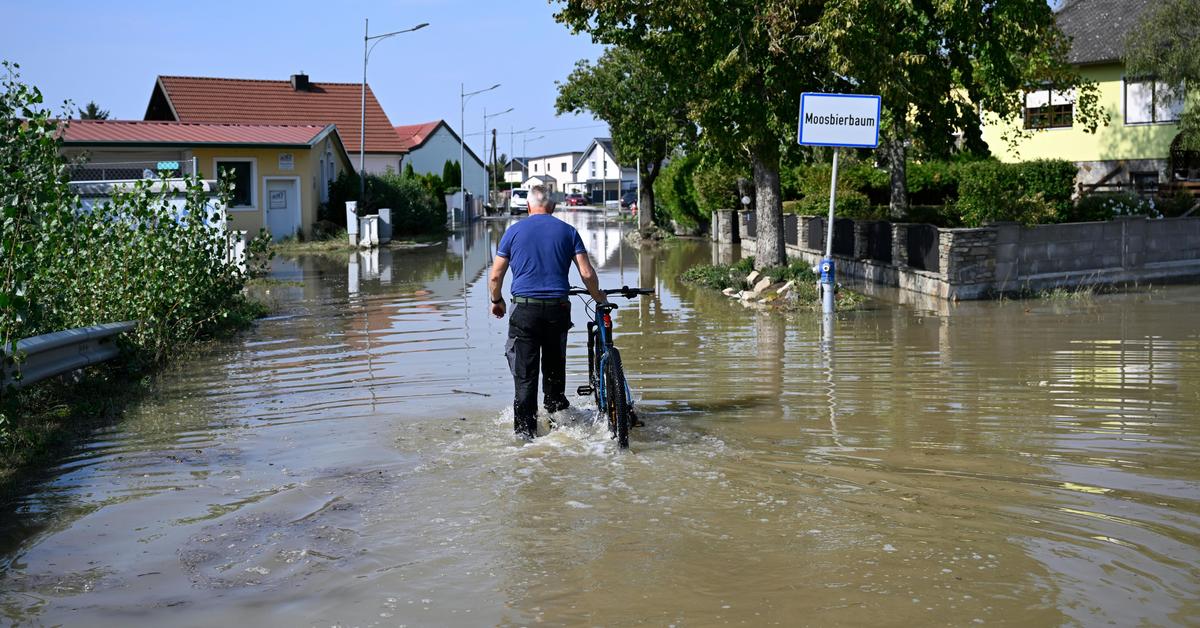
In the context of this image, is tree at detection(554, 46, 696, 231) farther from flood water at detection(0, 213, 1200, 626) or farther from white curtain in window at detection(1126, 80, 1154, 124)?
flood water at detection(0, 213, 1200, 626)

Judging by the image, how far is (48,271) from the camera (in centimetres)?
1033

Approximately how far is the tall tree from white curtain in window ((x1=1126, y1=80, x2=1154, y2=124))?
21742 mm

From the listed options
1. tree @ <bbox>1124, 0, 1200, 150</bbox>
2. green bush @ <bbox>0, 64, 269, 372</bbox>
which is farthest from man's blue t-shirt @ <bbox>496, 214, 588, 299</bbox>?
tree @ <bbox>1124, 0, 1200, 150</bbox>

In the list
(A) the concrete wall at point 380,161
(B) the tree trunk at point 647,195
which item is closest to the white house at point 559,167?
(A) the concrete wall at point 380,161

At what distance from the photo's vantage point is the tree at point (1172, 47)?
27062 millimetres

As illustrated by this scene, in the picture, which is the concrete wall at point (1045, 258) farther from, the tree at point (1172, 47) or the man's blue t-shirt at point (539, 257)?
the man's blue t-shirt at point (539, 257)

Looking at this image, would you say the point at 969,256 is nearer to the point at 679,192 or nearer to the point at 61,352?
the point at 61,352

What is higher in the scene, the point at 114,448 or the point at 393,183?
the point at 393,183

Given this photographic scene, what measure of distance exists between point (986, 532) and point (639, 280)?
1886 cm

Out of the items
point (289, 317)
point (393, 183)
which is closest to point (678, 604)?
point (289, 317)

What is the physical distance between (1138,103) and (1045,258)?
2253 cm

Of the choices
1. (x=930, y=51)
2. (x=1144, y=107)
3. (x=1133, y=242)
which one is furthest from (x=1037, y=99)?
(x=930, y=51)

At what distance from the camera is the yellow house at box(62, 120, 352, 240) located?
124 feet

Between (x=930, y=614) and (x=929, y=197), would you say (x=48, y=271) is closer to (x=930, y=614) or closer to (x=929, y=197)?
(x=930, y=614)
